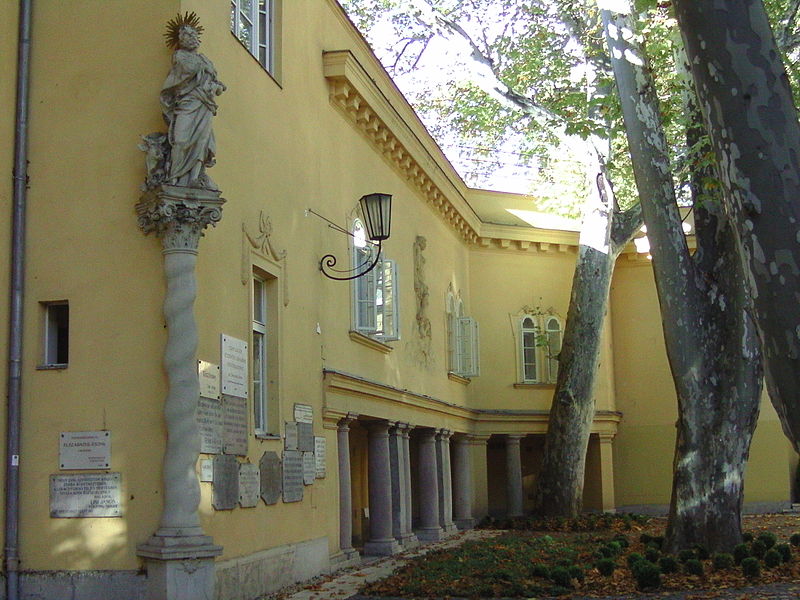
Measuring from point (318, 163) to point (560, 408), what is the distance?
10.9 meters

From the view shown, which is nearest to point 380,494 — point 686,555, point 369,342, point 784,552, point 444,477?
point 369,342

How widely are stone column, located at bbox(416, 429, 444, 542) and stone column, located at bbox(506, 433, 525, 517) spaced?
466 cm

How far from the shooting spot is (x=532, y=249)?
94.2ft

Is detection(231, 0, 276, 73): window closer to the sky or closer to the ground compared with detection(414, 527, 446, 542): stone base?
closer to the sky

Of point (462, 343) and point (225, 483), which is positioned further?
point (462, 343)

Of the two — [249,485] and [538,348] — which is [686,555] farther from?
[538,348]

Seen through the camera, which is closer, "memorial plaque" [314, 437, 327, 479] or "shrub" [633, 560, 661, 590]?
"shrub" [633, 560, 661, 590]

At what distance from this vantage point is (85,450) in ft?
35.3

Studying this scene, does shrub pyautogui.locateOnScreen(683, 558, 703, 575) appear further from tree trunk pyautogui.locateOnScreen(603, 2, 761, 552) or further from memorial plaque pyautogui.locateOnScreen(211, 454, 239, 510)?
memorial plaque pyautogui.locateOnScreen(211, 454, 239, 510)

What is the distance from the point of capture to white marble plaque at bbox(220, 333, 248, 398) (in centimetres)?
1173

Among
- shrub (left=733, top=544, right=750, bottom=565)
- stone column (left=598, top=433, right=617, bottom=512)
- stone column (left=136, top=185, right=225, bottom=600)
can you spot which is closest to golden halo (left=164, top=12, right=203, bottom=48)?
stone column (left=136, top=185, right=225, bottom=600)

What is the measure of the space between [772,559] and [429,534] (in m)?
8.75

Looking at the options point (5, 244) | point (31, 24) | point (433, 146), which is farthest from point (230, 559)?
point (433, 146)

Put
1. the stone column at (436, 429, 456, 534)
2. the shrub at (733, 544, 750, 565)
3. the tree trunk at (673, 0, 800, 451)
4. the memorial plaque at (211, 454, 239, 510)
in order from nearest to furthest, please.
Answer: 1. the tree trunk at (673, 0, 800, 451)
2. the memorial plaque at (211, 454, 239, 510)
3. the shrub at (733, 544, 750, 565)
4. the stone column at (436, 429, 456, 534)
